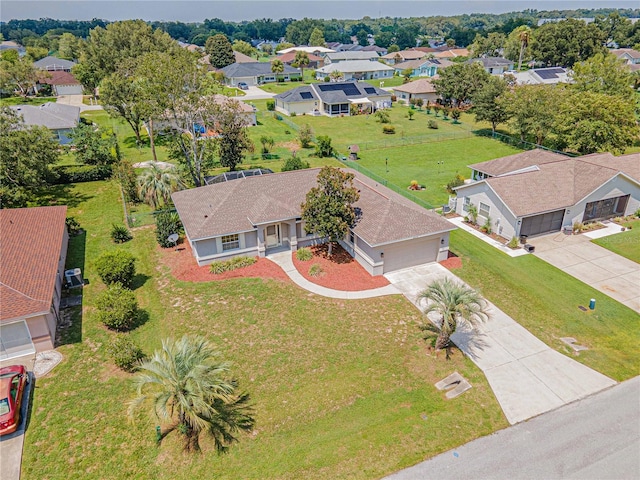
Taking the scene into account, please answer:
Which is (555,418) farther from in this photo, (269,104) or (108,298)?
(269,104)

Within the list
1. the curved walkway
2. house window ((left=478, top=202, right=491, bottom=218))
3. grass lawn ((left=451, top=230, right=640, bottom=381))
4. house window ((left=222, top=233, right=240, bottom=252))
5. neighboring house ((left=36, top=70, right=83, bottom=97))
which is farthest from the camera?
neighboring house ((left=36, top=70, right=83, bottom=97))

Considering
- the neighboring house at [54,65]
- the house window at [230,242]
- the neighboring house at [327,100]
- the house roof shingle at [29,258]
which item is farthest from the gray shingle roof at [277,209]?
the neighboring house at [54,65]

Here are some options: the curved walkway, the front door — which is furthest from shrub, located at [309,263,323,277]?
the front door

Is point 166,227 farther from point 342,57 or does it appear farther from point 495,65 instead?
point 342,57

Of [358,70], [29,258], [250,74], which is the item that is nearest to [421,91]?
[358,70]

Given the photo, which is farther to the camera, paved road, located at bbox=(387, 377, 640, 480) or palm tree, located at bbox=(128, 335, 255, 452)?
paved road, located at bbox=(387, 377, 640, 480)

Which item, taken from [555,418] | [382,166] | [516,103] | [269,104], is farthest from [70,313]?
[269,104]

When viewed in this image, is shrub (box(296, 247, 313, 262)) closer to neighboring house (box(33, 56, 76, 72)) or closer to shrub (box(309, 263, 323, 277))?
shrub (box(309, 263, 323, 277))
